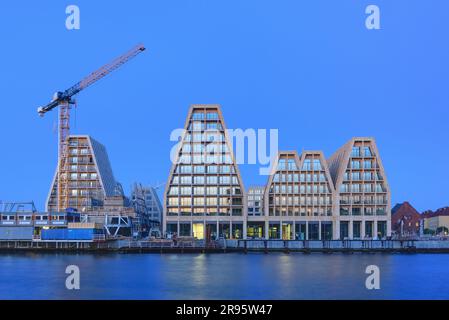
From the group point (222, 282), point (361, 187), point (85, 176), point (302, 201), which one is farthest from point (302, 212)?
point (222, 282)

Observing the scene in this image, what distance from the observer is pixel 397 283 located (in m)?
70.8

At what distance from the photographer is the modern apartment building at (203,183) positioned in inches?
6230

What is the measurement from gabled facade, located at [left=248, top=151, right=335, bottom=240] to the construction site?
3508 centimetres

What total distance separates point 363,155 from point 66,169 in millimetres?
84280

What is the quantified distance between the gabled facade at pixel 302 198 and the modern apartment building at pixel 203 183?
8.86 m

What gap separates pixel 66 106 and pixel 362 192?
87.2 m

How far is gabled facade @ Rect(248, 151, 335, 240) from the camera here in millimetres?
160750

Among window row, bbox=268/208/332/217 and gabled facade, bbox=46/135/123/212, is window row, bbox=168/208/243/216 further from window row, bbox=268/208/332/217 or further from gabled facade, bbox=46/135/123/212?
gabled facade, bbox=46/135/123/212

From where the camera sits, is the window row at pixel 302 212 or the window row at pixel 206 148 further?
the window row at pixel 302 212

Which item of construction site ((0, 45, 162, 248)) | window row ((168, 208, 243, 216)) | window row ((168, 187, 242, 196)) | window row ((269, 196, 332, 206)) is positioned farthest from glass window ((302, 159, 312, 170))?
construction site ((0, 45, 162, 248))

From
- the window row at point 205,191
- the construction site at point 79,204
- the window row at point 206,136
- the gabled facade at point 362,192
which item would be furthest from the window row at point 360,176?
the construction site at point 79,204

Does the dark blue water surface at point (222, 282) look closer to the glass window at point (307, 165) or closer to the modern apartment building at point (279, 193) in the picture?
the modern apartment building at point (279, 193)

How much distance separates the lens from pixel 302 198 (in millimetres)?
161625

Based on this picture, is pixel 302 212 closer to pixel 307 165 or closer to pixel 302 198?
pixel 302 198
